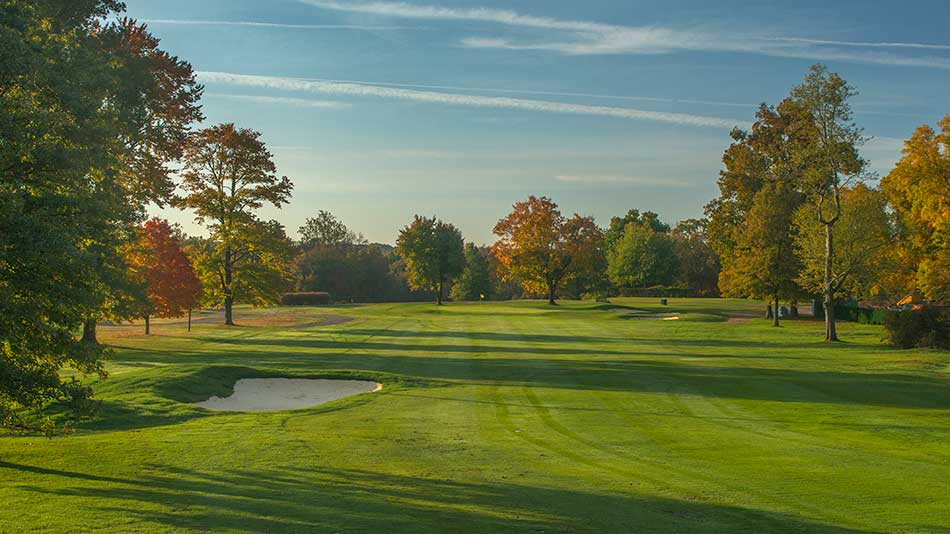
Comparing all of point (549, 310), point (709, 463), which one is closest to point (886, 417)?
point (709, 463)

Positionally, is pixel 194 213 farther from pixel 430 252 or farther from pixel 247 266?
pixel 430 252

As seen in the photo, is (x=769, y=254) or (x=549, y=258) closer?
(x=769, y=254)

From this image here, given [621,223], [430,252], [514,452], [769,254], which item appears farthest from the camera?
[621,223]

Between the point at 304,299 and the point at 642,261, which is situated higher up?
the point at 642,261

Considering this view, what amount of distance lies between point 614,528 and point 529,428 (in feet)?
25.3

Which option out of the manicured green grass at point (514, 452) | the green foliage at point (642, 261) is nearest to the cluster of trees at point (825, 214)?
the manicured green grass at point (514, 452)

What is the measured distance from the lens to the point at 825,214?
153 ft

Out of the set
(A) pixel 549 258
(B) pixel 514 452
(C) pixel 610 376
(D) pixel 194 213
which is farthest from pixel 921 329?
(D) pixel 194 213

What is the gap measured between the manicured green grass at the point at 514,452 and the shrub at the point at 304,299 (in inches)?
2533

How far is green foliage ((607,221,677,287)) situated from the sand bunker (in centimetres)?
9056

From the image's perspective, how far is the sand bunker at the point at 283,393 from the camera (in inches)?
802

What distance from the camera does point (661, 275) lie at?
113875 mm

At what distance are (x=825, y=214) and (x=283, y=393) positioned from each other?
3834cm

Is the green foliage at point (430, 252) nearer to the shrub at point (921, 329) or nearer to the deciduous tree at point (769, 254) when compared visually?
the deciduous tree at point (769, 254)
